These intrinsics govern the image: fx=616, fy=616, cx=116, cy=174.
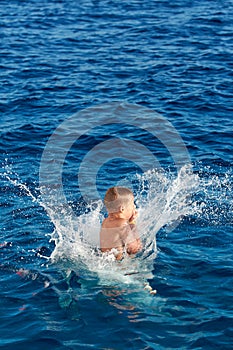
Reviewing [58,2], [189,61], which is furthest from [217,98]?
[58,2]

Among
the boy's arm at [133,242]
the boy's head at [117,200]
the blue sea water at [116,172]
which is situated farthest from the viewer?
the boy's arm at [133,242]

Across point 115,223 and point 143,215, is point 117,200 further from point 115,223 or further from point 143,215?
point 143,215

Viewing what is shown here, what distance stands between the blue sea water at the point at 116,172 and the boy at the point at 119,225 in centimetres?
23

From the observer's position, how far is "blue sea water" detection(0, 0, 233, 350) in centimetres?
820

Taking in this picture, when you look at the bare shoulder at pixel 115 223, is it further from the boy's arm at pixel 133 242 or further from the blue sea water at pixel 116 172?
the blue sea water at pixel 116 172

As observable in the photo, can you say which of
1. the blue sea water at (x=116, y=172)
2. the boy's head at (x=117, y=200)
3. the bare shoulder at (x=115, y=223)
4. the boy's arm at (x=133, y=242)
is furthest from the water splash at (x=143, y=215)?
the boy's head at (x=117, y=200)

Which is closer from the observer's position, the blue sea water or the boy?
the blue sea water

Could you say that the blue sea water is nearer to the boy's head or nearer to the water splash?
the water splash

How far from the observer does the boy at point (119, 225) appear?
9094mm

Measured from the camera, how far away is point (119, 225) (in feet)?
29.9

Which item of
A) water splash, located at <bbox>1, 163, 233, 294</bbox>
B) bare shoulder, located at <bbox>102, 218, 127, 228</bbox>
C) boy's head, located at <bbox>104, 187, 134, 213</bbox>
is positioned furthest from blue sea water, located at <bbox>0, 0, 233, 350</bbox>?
boy's head, located at <bbox>104, 187, 134, 213</bbox>

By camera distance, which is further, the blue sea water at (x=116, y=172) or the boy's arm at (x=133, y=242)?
the boy's arm at (x=133, y=242)

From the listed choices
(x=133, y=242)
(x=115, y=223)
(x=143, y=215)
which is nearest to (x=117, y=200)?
(x=115, y=223)

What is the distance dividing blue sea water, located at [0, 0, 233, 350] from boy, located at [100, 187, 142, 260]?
0.74ft
